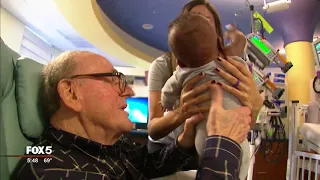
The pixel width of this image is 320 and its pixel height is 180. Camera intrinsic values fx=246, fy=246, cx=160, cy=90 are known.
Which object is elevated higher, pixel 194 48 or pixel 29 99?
pixel 194 48

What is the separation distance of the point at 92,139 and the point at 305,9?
3.13 meters

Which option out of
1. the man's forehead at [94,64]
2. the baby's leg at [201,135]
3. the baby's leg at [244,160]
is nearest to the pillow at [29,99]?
the man's forehead at [94,64]

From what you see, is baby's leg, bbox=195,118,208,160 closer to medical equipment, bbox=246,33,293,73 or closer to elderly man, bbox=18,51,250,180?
elderly man, bbox=18,51,250,180

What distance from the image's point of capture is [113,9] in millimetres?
3893

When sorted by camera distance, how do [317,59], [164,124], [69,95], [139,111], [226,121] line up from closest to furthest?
[226,121]
[69,95]
[164,124]
[317,59]
[139,111]

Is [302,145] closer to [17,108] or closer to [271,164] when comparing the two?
[271,164]

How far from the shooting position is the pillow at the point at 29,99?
734mm

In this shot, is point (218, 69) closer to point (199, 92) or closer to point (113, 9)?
point (199, 92)

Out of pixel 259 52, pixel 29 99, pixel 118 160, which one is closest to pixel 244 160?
pixel 118 160

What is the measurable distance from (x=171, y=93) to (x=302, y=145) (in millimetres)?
1564

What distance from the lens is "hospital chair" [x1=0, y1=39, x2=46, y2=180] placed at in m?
0.65

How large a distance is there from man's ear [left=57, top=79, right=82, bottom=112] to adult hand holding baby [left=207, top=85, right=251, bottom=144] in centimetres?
42

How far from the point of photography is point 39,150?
0.71 m

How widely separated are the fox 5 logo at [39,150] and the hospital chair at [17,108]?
0.06ft
